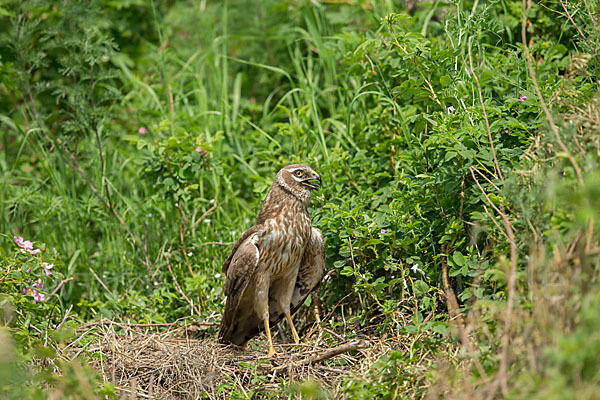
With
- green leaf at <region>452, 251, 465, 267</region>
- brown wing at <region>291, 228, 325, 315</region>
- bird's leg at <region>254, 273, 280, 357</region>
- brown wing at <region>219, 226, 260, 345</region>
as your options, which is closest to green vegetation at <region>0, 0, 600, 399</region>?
green leaf at <region>452, 251, 465, 267</region>

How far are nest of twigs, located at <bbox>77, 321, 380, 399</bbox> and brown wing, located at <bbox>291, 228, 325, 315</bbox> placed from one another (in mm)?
333

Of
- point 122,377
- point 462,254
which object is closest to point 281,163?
point 462,254

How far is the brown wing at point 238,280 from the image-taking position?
4034 mm

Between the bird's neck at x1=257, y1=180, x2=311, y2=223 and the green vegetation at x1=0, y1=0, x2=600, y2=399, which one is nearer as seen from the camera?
the green vegetation at x1=0, y1=0, x2=600, y2=399

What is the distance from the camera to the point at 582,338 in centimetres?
207

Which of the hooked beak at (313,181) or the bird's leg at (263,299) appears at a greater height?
the hooked beak at (313,181)

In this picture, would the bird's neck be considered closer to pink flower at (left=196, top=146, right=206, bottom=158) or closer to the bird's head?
the bird's head

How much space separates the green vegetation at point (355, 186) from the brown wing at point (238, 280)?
351mm

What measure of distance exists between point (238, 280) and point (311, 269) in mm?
532

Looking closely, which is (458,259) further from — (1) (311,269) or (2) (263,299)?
(2) (263,299)

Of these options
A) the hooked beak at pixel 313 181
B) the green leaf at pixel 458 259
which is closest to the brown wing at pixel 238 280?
the hooked beak at pixel 313 181

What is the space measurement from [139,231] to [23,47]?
1984 millimetres

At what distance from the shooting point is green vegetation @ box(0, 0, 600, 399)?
2.66 meters

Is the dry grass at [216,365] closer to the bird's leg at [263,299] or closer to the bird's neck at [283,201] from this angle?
the bird's leg at [263,299]
